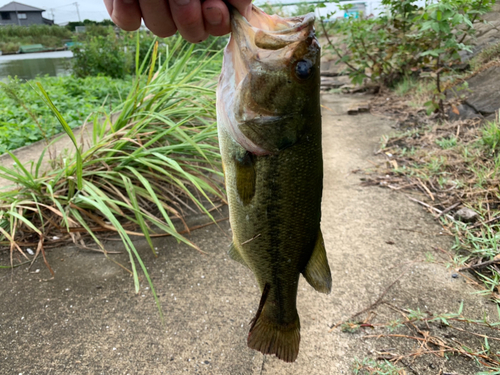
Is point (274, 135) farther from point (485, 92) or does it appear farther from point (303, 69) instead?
point (485, 92)

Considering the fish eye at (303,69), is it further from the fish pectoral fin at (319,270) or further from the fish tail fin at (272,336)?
the fish tail fin at (272,336)

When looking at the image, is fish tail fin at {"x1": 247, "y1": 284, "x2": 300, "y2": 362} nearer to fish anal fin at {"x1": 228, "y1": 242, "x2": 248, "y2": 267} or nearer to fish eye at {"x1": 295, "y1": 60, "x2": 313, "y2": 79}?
fish anal fin at {"x1": 228, "y1": 242, "x2": 248, "y2": 267}

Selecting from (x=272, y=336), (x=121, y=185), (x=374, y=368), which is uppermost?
(x=121, y=185)

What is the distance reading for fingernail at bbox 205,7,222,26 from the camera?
106cm

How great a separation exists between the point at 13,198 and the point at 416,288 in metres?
2.84

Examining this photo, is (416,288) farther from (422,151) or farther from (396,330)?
(422,151)

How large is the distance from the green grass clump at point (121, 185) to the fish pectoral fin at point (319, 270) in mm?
1042

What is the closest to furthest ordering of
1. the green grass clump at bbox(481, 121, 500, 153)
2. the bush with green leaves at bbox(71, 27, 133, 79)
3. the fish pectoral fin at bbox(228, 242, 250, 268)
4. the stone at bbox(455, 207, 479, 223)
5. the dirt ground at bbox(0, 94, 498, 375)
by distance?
1. the fish pectoral fin at bbox(228, 242, 250, 268)
2. the dirt ground at bbox(0, 94, 498, 375)
3. the stone at bbox(455, 207, 479, 223)
4. the green grass clump at bbox(481, 121, 500, 153)
5. the bush with green leaves at bbox(71, 27, 133, 79)

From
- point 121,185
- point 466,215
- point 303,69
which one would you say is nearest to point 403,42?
point 466,215

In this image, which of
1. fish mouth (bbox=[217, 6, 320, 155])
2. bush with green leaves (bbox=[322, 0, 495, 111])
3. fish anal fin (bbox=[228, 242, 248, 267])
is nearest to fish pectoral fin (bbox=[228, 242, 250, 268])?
fish anal fin (bbox=[228, 242, 248, 267])

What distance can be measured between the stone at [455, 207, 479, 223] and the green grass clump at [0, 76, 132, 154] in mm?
3067

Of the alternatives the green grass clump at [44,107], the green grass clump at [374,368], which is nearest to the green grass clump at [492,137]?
the green grass clump at [374,368]

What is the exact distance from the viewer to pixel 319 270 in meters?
1.31

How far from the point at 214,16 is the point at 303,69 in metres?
0.34
